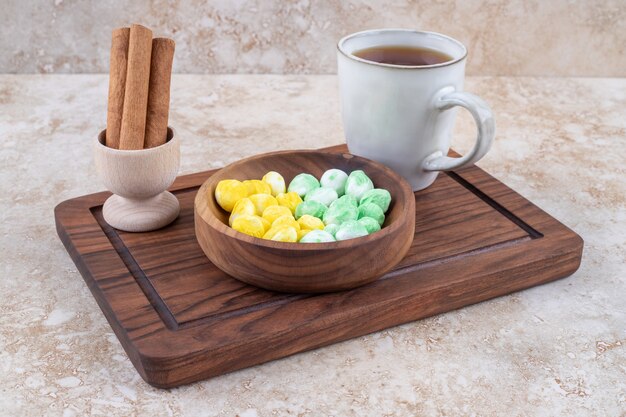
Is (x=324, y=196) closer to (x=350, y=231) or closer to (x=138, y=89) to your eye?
(x=350, y=231)

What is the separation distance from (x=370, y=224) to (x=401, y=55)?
Result: 0.26 meters

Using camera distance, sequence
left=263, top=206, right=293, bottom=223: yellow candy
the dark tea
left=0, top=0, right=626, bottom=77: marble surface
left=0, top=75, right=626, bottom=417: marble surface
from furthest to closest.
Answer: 1. left=0, top=0, right=626, bottom=77: marble surface
2. the dark tea
3. left=263, top=206, right=293, bottom=223: yellow candy
4. left=0, top=75, right=626, bottom=417: marble surface

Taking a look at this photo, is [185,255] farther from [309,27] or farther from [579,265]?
[309,27]

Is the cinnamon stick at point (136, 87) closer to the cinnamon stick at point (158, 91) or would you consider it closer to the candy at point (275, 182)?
the cinnamon stick at point (158, 91)

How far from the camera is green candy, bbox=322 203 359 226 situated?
0.73 m

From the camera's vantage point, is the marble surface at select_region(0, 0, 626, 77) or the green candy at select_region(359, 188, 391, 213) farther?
the marble surface at select_region(0, 0, 626, 77)

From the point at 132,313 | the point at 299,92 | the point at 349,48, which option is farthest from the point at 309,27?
the point at 132,313

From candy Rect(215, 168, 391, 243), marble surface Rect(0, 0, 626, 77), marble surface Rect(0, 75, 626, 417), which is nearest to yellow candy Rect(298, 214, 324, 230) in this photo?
candy Rect(215, 168, 391, 243)

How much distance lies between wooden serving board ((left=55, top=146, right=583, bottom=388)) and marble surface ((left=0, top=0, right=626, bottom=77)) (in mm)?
522

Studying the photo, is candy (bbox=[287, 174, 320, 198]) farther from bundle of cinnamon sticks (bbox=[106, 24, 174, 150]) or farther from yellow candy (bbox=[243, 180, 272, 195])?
bundle of cinnamon sticks (bbox=[106, 24, 174, 150])

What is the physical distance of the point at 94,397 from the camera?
62cm

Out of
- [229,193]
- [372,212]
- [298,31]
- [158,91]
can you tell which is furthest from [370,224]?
[298,31]

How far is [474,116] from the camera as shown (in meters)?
0.79

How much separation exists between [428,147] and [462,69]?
0.09 metres
